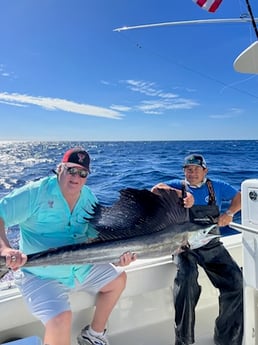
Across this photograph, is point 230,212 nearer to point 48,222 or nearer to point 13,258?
point 48,222

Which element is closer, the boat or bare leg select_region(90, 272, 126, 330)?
the boat

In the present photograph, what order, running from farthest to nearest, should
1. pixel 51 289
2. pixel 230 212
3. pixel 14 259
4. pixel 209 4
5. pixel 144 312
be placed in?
pixel 209 4 → pixel 144 312 → pixel 230 212 → pixel 51 289 → pixel 14 259

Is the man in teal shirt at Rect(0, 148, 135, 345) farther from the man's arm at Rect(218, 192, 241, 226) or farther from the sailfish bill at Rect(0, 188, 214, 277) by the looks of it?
the man's arm at Rect(218, 192, 241, 226)

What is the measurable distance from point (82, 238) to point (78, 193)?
0.62ft

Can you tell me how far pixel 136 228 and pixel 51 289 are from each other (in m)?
0.40

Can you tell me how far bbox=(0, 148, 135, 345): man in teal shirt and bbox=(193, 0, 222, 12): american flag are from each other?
81.3 inches

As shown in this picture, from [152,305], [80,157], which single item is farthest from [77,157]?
[152,305]

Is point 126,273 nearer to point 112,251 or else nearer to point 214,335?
point 112,251

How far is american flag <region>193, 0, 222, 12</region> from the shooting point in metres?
2.77

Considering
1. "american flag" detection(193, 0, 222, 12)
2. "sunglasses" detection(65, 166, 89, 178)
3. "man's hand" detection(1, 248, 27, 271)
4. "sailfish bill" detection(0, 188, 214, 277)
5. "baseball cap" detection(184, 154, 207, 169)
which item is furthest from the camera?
"american flag" detection(193, 0, 222, 12)

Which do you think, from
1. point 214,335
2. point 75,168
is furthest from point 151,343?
point 75,168

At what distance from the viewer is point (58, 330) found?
118cm

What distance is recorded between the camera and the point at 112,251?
1.28 metres

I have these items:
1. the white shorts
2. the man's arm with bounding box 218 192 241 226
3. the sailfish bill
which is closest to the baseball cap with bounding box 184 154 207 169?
the man's arm with bounding box 218 192 241 226
